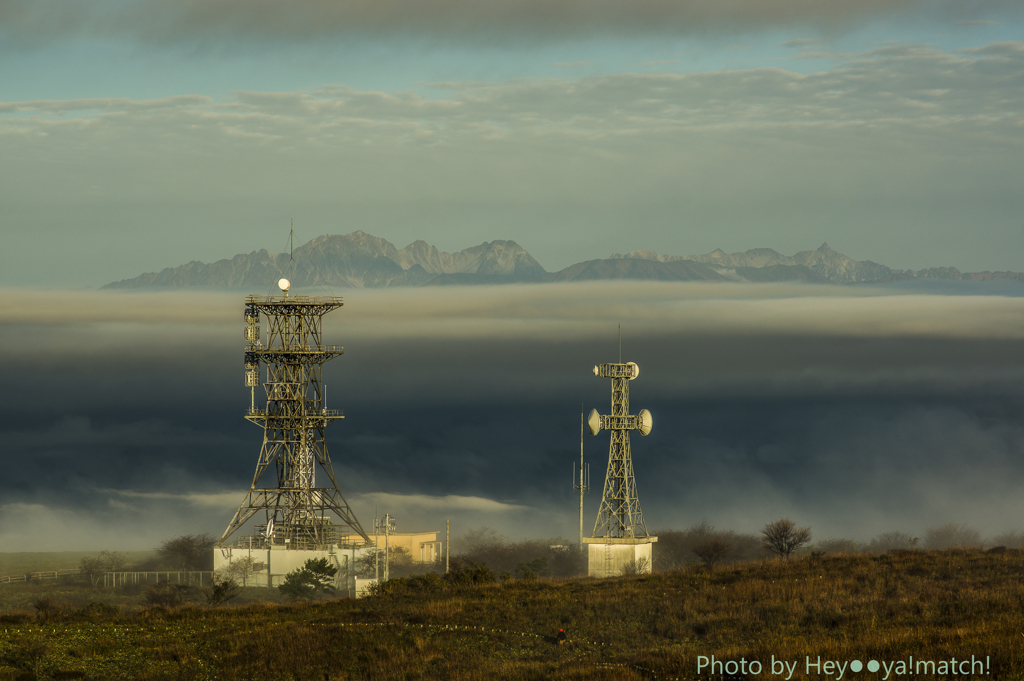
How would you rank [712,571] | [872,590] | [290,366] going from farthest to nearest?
[290,366] < [712,571] < [872,590]

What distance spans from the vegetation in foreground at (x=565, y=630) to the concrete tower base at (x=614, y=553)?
131ft

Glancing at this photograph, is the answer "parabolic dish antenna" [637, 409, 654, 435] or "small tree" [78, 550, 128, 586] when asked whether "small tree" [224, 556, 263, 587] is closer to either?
"small tree" [78, 550, 128, 586]

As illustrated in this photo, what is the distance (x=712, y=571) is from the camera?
5972 centimetres

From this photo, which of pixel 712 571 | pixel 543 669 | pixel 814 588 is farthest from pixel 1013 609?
pixel 712 571

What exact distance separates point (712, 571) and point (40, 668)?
36.0 metres

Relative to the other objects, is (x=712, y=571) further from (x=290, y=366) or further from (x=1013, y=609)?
(x=290, y=366)

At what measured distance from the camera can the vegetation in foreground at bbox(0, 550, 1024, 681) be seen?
108ft

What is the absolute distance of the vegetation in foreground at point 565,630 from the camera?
3305 cm

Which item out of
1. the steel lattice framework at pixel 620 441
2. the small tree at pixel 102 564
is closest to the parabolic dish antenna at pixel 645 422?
the steel lattice framework at pixel 620 441

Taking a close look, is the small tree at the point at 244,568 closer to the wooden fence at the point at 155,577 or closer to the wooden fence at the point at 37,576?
the wooden fence at the point at 155,577

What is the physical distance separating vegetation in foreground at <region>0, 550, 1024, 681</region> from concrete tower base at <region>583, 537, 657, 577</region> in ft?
131

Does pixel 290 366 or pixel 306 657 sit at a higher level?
pixel 290 366

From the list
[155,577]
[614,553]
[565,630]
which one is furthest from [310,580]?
[565,630]

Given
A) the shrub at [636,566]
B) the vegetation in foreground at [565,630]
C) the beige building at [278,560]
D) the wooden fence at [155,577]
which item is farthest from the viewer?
the wooden fence at [155,577]
